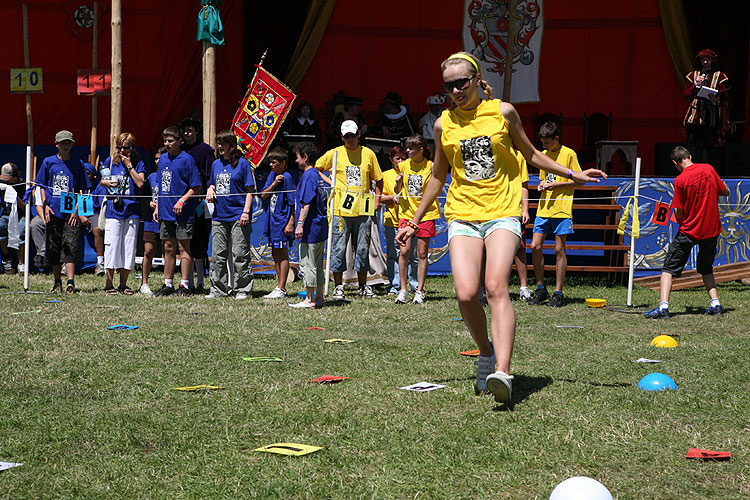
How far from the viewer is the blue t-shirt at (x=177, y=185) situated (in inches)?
373

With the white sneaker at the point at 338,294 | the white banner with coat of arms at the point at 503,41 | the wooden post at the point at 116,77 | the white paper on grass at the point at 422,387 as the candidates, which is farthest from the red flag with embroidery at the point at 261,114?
the white paper on grass at the point at 422,387

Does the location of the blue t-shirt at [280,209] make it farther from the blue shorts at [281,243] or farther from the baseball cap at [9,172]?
the baseball cap at [9,172]

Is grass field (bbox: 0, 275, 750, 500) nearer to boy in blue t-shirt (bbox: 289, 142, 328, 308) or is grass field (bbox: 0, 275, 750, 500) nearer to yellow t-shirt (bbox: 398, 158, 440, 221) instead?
boy in blue t-shirt (bbox: 289, 142, 328, 308)

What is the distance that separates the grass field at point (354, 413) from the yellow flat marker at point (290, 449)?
2.5 inches

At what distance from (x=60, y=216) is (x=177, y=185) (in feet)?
4.60

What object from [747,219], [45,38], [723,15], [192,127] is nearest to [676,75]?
[723,15]

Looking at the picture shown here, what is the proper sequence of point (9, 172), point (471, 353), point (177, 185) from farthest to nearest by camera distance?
point (9, 172) → point (177, 185) → point (471, 353)

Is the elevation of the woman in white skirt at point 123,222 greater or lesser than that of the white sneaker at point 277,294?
greater

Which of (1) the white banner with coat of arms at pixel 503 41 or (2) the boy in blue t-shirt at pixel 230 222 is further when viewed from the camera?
(1) the white banner with coat of arms at pixel 503 41

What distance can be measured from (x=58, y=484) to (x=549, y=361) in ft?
11.3

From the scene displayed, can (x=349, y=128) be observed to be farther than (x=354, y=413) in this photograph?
Yes

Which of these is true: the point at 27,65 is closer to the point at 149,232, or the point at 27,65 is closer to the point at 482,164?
the point at 149,232

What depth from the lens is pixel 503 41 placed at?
639 inches

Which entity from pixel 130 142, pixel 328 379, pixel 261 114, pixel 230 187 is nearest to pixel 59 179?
pixel 130 142
